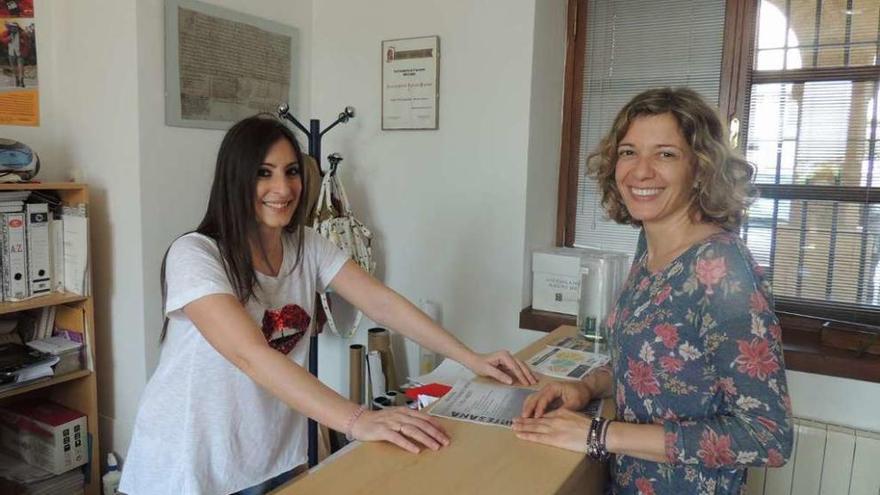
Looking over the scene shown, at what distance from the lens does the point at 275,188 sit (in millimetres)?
1396

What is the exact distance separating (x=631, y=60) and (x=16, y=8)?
2.24 metres

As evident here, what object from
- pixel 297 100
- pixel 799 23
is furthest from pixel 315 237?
pixel 799 23

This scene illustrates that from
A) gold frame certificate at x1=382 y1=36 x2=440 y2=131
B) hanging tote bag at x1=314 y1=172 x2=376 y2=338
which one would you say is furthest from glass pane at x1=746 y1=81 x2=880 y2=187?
hanging tote bag at x1=314 y1=172 x2=376 y2=338

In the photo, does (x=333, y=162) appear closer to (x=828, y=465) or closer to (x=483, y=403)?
(x=483, y=403)

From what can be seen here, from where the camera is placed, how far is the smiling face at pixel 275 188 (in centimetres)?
140

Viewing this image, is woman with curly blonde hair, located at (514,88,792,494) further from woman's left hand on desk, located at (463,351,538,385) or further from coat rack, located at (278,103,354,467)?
coat rack, located at (278,103,354,467)

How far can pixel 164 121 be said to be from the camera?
234cm

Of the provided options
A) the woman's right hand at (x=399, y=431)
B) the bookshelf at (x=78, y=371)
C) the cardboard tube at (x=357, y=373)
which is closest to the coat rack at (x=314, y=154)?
the cardboard tube at (x=357, y=373)

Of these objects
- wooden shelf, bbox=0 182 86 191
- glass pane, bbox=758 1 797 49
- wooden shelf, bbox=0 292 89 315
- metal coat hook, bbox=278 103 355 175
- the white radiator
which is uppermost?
glass pane, bbox=758 1 797 49

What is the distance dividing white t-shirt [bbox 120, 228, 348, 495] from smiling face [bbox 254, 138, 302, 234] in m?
0.12

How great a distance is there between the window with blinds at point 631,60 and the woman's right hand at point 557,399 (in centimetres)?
106

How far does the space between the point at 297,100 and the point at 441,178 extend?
0.78 metres

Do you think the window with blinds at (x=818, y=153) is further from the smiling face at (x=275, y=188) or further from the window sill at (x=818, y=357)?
the smiling face at (x=275, y=188)

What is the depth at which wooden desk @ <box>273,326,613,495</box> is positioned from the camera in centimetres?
95
